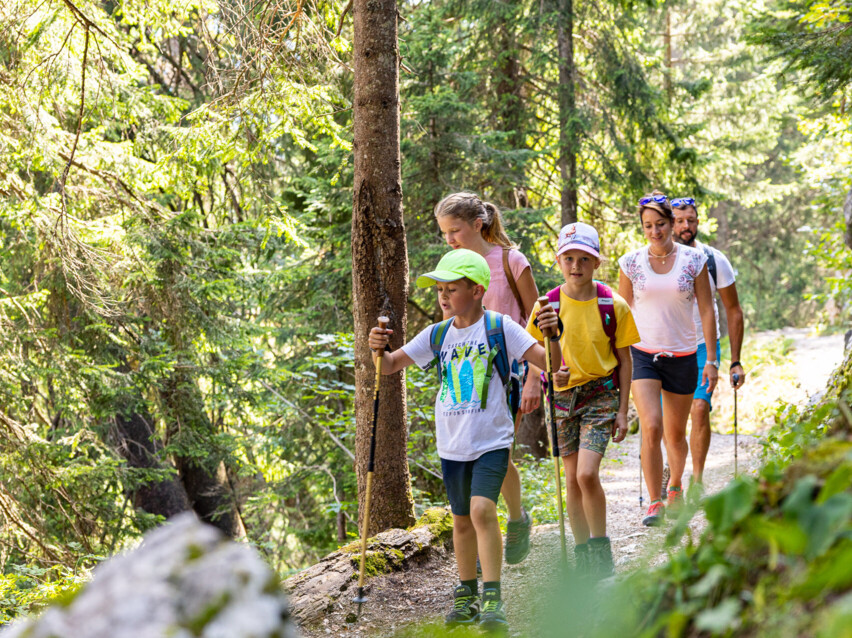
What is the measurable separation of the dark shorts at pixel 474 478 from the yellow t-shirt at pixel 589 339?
78 centimetres

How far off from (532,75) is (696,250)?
8984 millimetres

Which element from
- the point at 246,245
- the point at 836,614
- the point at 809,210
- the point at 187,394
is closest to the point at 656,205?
the point at 836,614

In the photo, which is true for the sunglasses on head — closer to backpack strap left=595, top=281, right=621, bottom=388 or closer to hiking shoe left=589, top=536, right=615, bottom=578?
backpack strap left=595, top=281, right=621, bottom=388

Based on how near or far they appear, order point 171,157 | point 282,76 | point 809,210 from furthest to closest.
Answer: point 809,210, point 171,157, point 282,76

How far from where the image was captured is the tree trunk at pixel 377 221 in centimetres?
561

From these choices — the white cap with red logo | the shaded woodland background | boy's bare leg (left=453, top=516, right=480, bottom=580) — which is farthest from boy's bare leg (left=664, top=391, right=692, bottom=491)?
the shaded woodland background

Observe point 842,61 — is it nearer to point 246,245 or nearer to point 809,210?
point 246,245

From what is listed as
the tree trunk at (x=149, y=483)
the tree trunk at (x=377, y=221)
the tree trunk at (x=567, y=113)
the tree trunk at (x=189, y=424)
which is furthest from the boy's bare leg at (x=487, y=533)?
the tree trunk at (x=149, y=483)

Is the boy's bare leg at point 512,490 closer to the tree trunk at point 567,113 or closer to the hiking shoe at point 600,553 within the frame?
the hiking shoe at point 600,553

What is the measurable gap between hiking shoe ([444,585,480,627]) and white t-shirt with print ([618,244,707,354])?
2386 mm

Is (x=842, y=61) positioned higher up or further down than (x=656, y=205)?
higher up

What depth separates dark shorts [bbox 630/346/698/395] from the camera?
5.49 metres

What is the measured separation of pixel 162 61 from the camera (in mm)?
14773

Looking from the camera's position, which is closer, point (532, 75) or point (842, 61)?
point (842, 61)
